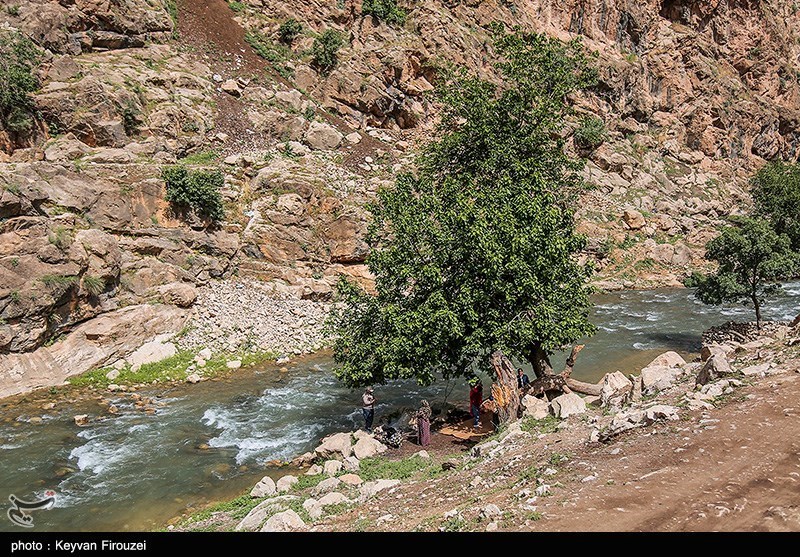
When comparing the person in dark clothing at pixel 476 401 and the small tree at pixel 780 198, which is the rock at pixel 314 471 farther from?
the small tree at pixel 780 198

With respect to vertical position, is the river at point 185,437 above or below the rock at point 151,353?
below

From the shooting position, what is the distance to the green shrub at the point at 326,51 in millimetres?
43906

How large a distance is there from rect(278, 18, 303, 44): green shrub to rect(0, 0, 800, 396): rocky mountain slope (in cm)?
55

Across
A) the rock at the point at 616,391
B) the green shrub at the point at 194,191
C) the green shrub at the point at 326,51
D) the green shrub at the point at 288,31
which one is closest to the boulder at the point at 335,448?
the rock at the point at 616,391

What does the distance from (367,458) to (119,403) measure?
1037cm

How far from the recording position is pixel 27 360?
18125 mm

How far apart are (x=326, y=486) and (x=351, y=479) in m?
0.61

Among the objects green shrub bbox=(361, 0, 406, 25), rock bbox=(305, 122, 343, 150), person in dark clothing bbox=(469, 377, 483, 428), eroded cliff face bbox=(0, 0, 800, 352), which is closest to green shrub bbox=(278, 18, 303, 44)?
eroded cliff face bbox=(0, 0, 800, 352)

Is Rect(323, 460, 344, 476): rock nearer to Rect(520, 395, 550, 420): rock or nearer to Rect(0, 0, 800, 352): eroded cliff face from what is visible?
Rect(520, 395, 550, 420): rock

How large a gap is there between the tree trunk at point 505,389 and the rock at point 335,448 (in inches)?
166

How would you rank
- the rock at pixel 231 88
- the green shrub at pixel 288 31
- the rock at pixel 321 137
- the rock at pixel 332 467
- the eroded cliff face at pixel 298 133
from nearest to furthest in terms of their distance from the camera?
the rock at pixel 332 467 < the eroded cliff face at pixel 298 133 < the rock at pixel 321 137 < the rock at pixel 231 88 < the green shrub at pixel 288 31

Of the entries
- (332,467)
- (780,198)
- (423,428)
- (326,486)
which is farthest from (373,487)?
(780,198)

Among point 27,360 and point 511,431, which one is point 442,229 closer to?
point 511,431

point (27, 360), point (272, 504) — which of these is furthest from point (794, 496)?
point (27, 360)
